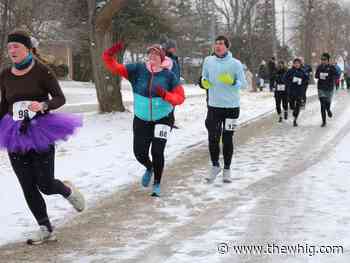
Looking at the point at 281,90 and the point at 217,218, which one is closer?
the point at 217,218

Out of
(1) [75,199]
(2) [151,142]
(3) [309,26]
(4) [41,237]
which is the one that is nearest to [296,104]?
(2) [151,142]

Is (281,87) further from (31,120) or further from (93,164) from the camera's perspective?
(31,120)

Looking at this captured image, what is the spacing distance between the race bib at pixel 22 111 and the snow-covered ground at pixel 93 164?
1.17 metres

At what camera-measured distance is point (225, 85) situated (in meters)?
7.99

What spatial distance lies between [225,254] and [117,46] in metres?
3.19

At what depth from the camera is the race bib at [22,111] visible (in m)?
5.22

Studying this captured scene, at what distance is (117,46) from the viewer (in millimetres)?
7285

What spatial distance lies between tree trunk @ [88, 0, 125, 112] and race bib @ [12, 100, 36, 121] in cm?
1049

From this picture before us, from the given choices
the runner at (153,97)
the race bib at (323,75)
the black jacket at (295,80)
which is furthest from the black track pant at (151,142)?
the black jacket at (295,80)

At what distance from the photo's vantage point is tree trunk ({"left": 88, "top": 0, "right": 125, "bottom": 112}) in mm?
15586

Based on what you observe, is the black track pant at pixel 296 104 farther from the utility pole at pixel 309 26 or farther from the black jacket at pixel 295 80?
the utility pole at pixel 309 26

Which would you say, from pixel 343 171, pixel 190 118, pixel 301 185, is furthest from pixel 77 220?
pixel 190 118

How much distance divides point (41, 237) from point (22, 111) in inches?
44.1

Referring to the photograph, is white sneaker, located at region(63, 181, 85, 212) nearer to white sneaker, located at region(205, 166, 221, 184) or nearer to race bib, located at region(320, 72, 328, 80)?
white sneaker, located at region(205, 166, 221, 184)
